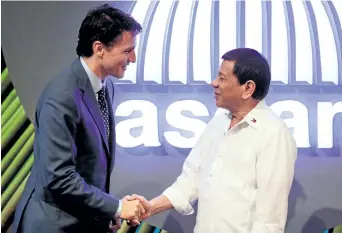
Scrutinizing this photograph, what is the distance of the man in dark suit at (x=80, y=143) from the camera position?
1939 mm

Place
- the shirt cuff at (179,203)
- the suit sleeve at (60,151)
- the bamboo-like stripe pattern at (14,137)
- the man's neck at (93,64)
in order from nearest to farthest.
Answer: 1. the suit sleeve at (60,151)
2. the man's neck at (93,64)
3. the shirt cuff at (179,203)
4. the bamboo-like stripe pattern at (14,137)

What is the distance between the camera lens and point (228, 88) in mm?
2408

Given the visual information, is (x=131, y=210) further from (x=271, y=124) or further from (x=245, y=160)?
(x=271, y=124)

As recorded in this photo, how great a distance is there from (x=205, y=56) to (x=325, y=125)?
2.39ft

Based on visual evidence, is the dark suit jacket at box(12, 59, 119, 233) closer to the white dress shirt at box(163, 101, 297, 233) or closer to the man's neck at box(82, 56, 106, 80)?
the man's neck at box(82, 56, 106, 80)

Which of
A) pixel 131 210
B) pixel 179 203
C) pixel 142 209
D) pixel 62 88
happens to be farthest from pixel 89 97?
pixel 179 203

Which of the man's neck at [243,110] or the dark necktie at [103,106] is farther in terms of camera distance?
the man's neck at [243,110]

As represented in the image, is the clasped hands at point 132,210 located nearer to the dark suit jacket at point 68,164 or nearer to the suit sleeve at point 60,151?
the dark suit jacket at point 68,164

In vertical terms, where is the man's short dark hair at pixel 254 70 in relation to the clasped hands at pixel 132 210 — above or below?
above

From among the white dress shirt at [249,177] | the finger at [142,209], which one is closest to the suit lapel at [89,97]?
the finger at [142,209]

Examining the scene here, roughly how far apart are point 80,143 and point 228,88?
0.72 metres

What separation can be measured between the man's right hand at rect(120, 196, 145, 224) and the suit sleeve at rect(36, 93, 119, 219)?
221mm

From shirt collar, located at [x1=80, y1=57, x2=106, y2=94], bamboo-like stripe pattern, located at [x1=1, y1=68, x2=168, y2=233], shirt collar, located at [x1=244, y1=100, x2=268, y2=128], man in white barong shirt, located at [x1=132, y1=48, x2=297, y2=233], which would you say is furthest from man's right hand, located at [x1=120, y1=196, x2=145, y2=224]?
bamboo-like stripe pattern, located at [x1=1, y1=68, x2=168, y2=233]

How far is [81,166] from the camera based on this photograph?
204 cm
